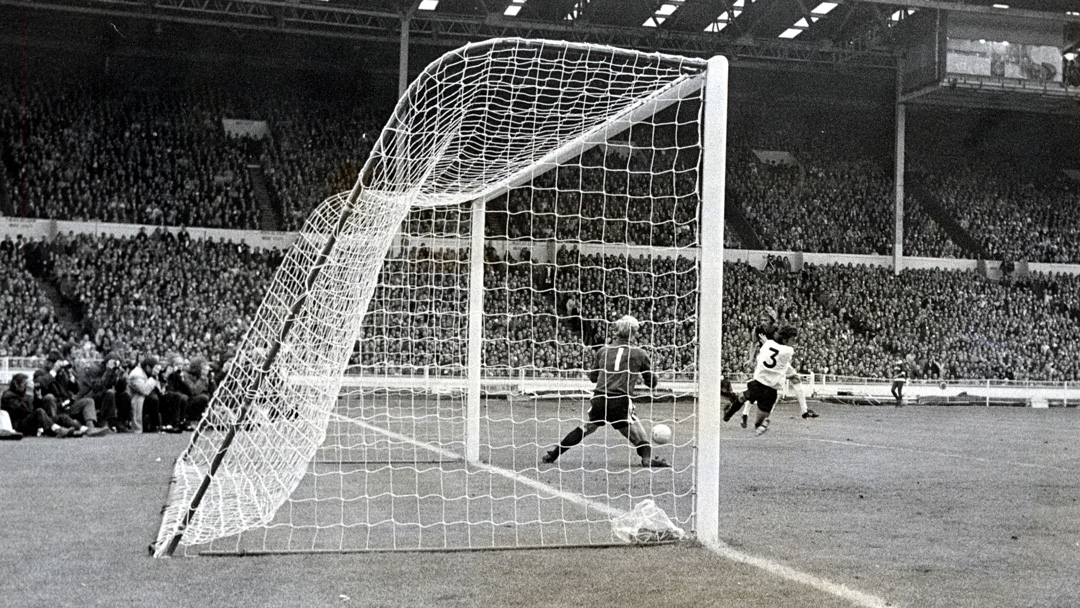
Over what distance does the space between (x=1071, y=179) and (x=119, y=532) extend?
42.1 m

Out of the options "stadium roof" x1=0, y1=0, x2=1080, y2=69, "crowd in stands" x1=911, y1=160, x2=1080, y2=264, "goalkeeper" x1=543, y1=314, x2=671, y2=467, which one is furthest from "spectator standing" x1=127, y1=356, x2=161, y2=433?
"crowd in stands" x1=911, y1=160, x2=1080, y2=264

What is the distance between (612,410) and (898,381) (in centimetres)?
2021

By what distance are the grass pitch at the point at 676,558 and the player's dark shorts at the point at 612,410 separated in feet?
3.83

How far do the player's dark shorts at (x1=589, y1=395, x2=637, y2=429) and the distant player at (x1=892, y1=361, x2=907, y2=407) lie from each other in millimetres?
19709

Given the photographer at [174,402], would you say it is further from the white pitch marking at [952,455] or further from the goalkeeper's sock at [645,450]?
the white pitch marking at [952,455]

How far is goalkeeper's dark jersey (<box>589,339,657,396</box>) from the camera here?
992 cm

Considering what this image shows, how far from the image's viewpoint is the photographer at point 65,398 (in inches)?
584

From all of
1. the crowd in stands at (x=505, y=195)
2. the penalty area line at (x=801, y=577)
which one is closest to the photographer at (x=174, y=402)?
the crowd in stands at (x=505, y=195)

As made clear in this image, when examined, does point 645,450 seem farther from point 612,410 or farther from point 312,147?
point 312,147

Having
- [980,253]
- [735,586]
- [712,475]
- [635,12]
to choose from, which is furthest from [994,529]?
Answer: [980,253]

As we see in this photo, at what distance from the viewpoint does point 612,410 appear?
9.89 meters

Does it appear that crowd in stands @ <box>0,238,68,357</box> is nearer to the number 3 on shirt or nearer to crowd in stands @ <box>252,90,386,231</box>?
crowd in stands @ <box>252,90,386,231</box>

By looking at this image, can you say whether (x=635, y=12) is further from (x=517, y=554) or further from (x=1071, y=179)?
(x=517, y=554)

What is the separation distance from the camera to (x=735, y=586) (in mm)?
5438
